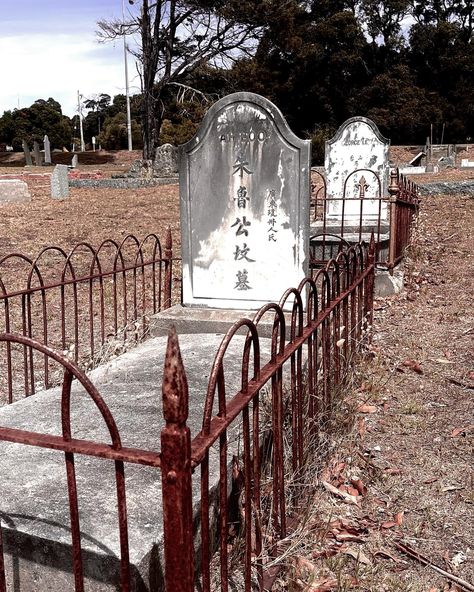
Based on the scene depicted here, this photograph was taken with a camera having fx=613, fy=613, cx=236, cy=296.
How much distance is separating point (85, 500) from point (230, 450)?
0.66 metres

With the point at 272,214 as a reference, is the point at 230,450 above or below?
below

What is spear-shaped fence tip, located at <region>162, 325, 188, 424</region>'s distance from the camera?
123 centimetres

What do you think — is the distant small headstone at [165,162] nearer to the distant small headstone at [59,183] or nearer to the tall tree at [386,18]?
the distant small headstone at [59,183]

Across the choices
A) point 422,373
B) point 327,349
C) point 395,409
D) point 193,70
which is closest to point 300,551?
point 327,349

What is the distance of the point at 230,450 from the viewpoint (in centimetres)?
244

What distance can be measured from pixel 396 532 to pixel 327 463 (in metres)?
0.50

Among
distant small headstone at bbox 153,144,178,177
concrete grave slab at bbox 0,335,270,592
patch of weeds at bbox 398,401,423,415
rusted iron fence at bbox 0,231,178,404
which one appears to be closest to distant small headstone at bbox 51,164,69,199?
rusted iron fence at bbox 0,231,178,404

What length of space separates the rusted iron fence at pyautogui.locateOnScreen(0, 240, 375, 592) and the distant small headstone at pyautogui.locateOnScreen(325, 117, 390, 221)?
5768 mm

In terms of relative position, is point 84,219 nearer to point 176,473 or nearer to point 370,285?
point 370,285

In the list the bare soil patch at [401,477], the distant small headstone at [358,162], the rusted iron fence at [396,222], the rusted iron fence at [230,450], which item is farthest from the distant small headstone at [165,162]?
the rusted iron fence at [230,450]

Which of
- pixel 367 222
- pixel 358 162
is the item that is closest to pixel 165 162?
pixel 358 162

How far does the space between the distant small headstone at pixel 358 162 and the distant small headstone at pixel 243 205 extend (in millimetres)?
5446

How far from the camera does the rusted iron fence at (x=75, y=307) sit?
13.6 feet

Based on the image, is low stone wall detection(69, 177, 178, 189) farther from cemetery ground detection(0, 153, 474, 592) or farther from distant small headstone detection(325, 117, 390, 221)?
cemetery ground detection(0, 153, 474, 592)
